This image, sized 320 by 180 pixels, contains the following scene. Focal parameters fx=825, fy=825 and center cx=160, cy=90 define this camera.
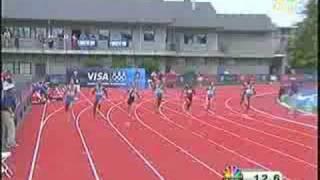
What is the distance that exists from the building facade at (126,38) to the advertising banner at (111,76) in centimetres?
318

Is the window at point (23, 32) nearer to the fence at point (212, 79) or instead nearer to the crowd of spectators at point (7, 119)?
the fence at point (212, 79)

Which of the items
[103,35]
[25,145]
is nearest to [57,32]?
[103,35]

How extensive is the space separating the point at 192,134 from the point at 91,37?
32691mm

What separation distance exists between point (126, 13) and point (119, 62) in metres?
4.34

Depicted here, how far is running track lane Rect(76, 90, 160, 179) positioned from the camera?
13.9 m

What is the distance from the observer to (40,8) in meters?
55.1

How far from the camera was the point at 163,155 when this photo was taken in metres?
17.0

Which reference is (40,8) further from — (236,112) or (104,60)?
(236,112)

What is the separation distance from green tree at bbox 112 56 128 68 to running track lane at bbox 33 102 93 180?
28.5 meters

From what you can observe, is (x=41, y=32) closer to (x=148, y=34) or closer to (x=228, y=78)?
(x=148, y=34)

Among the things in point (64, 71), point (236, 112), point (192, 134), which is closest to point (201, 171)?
point (192, 134)

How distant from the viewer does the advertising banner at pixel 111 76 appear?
49.8 metres

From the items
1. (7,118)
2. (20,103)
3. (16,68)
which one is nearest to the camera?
(7,118)

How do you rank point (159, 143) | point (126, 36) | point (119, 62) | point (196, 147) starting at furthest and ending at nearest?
1. point (126, 36)
2. point (119, 62)
3. point (159, 143)
4. point (196, 147)
